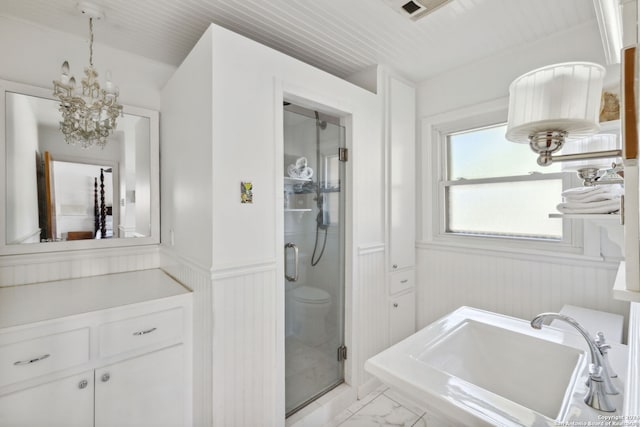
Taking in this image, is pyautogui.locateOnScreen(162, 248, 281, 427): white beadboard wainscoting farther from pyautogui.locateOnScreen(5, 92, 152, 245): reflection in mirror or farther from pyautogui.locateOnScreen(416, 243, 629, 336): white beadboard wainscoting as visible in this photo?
pyautogui.locateOnScreen(416, 243, 629, 336): white beadboard wainscoting

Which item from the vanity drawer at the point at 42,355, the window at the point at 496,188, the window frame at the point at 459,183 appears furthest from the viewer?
the window at the point at 496,188

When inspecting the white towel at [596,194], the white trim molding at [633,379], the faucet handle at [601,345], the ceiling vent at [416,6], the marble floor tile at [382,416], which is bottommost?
the marble floor tile at [382,416]

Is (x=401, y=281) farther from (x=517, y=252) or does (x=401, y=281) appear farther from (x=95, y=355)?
(x=95, y=355)

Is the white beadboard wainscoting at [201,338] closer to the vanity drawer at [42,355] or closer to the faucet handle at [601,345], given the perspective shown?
the vanity drawer at [42,355]

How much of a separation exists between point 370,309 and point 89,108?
2.25 meters

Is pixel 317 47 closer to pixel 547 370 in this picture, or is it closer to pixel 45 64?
pixel 45 64

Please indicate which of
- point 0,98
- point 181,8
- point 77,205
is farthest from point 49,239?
point 181,8

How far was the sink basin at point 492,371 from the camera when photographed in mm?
806

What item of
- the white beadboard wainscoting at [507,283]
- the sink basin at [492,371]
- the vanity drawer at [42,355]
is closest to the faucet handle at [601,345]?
the sink basin at [492,371]

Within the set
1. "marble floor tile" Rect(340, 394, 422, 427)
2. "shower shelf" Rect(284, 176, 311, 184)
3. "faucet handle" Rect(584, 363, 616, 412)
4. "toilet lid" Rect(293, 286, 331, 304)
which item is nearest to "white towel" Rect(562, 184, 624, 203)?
"faucet handle" Rect(584, 363, 616, 412)

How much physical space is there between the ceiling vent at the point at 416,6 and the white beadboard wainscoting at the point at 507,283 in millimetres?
1680

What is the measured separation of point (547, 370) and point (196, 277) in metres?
1.63

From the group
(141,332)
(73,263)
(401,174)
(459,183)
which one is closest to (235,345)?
(141,332)

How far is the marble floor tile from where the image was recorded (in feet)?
6.01
